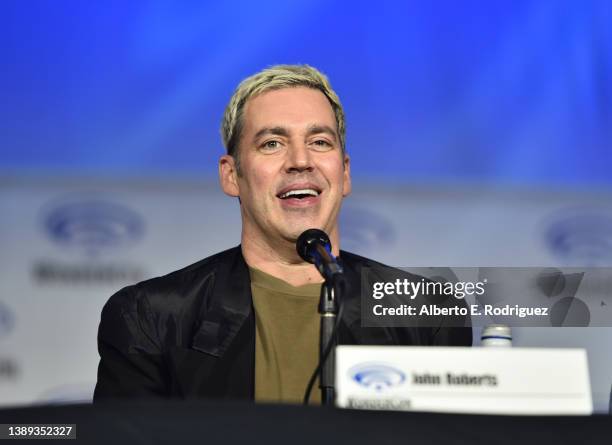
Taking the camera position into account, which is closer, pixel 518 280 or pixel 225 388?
pixel 225 388

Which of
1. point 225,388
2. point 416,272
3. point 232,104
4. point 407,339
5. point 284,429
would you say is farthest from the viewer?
point 416,272

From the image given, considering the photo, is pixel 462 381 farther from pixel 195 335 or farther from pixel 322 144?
pixel 322 144

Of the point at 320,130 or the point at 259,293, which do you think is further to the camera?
the point at 320,130

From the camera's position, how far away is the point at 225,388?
2.23m

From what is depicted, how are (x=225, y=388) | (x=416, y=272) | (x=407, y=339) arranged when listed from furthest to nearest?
(x=416, y=272)
(x=407, y=339)
(x=225, y=388)

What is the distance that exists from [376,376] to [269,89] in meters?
1.37

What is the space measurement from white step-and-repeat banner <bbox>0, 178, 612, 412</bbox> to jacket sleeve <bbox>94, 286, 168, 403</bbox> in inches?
28.4

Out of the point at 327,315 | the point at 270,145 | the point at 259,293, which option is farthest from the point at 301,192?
the point at 327,315

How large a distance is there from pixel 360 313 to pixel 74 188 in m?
1.26

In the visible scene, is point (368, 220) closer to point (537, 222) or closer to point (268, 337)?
point (537, 222)

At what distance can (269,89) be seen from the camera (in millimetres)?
2594

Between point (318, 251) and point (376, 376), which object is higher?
point (318, 251)

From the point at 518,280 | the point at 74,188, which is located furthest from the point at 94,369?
the point at 518,280

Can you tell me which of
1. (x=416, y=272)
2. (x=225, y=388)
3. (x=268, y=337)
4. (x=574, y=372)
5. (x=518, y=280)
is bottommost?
(x=574, y=372)
